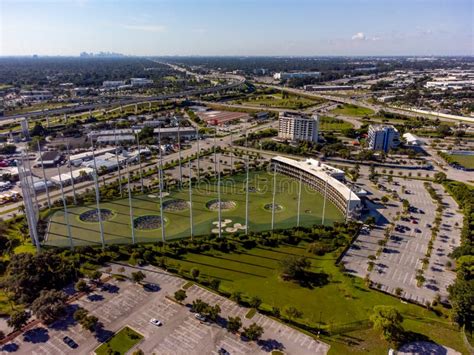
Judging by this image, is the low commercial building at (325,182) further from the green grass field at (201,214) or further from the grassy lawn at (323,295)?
the grassy lawn at (323,295)

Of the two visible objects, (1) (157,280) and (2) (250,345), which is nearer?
(2) (250,345)

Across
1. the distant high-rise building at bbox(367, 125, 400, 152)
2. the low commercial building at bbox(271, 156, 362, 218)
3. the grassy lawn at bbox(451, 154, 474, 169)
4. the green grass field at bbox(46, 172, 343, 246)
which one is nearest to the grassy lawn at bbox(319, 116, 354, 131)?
the distant high-rise building at bbox(367, 125, 400, 152)

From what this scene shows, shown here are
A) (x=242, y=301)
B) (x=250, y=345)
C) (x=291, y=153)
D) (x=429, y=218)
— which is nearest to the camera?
(x=250, y=345)

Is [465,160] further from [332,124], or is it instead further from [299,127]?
[332,124]

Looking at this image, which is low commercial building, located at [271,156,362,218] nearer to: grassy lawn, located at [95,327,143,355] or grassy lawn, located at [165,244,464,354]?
grassy lawn, located at [165,244,464,354]

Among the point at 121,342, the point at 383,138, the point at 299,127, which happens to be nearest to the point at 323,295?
the point at 121,342

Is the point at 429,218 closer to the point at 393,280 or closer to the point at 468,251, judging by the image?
the point at 468,251

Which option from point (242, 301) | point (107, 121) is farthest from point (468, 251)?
point (107, 121)

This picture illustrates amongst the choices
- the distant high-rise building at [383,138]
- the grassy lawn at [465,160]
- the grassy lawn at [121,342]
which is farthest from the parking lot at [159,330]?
the grassy lawn at [465,160]
